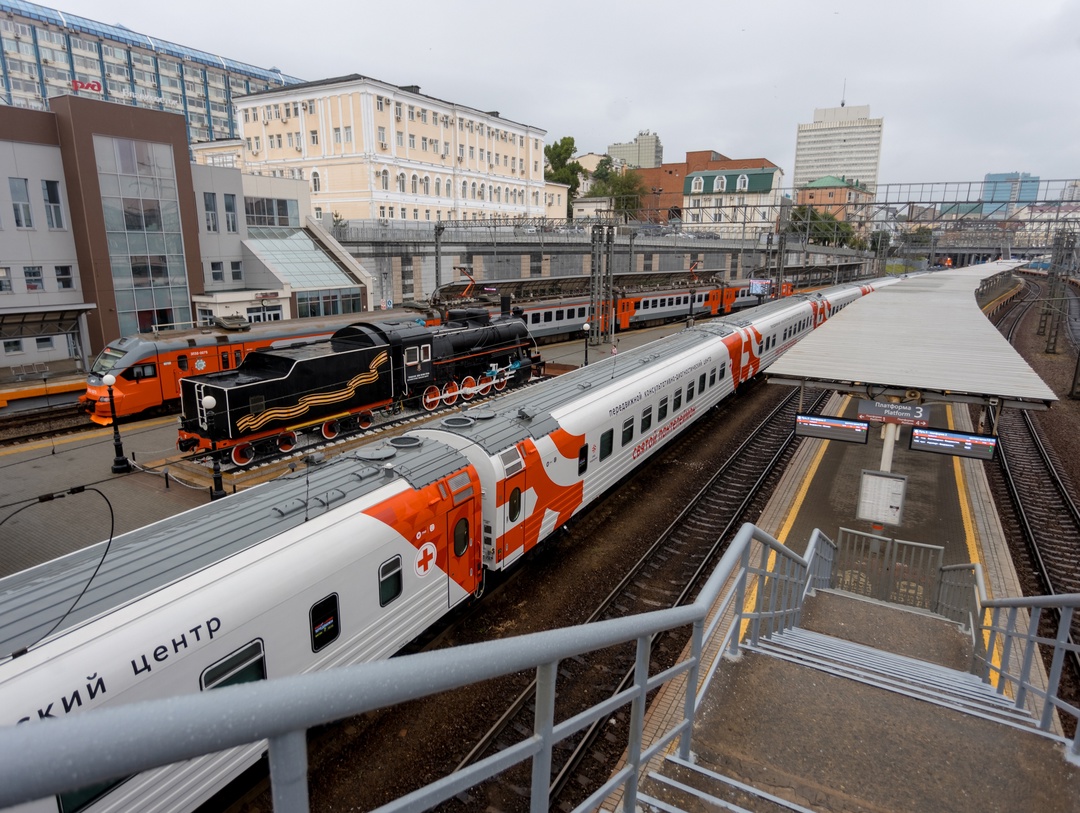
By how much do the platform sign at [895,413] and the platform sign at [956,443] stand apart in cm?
31

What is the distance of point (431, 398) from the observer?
75.6ft

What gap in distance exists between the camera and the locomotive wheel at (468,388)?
80.7 ft

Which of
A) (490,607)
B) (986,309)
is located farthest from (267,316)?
(986,309)

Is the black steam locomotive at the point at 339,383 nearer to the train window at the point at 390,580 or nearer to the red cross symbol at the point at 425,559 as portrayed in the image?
the red cross symbol at the point at 425,559

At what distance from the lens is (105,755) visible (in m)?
1.22

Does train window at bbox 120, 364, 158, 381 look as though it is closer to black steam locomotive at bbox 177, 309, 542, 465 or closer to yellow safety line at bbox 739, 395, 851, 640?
black steam locomotive at bbox 177, 309, 542, 465

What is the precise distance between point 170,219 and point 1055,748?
36.7m

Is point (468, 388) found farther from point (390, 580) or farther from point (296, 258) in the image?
point (296, 258)

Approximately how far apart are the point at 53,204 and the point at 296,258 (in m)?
11.9

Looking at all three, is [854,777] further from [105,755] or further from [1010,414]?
[1010,414]

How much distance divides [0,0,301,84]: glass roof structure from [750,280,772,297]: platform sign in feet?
305

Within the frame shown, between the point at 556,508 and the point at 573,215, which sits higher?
the point at 573,215

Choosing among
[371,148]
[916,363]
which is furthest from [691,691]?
[371,148]

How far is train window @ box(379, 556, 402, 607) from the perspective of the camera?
862 cm
